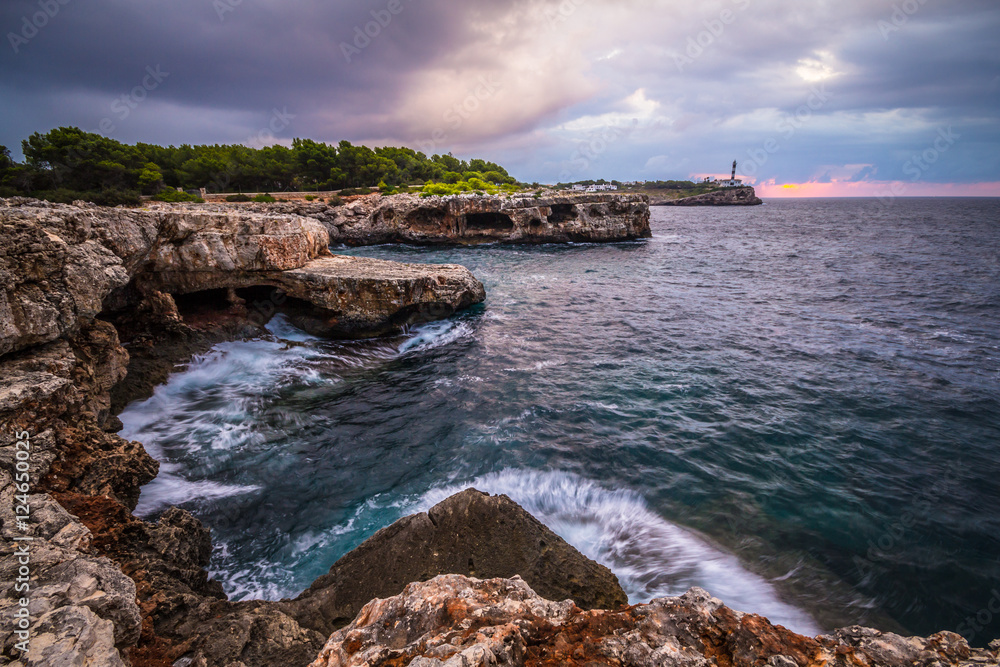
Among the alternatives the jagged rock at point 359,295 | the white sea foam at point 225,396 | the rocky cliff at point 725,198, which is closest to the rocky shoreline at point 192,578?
the white sea foam at point 225,396

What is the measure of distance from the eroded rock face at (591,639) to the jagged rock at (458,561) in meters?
1.49

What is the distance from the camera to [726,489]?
8.00 metres

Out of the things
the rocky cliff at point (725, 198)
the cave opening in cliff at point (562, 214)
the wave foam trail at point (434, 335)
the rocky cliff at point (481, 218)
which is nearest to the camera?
the wave foam trail at point (434, 335)

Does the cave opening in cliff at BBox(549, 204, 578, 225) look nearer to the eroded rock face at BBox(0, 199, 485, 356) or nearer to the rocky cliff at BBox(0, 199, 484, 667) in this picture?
the eroded rock face at BBox(0, 199, 485, 356)

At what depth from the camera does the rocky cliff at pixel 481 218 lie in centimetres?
4122

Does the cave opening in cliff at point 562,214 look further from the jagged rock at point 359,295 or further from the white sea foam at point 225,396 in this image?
the white sea foam at point 225,396

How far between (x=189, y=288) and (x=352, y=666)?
13.9m

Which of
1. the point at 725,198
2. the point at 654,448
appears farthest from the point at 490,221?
the point at 725,198

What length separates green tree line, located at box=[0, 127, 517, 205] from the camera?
35.6 m

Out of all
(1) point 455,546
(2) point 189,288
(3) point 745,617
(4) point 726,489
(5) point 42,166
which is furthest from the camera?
(5) point 42,166

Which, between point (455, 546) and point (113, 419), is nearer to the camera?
point (455, 546)

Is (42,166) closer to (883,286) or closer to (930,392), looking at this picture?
(930,392)

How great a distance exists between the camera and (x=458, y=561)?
482cm

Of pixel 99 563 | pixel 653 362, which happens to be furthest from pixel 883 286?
pixel 99 563
